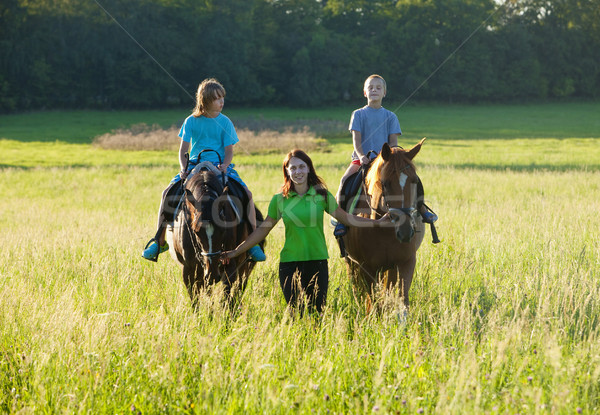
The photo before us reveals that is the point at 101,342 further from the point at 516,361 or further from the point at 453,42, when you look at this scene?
the point at 453,42

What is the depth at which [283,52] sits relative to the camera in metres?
75.1

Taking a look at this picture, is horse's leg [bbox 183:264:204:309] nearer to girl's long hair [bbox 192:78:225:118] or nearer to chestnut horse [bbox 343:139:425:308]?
chestnut horse [bbox 343:139:425:308]

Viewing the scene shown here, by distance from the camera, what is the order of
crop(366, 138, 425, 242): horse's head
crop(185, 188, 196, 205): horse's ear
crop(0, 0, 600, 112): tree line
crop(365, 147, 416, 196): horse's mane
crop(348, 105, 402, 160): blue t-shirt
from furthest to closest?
crop(0, 0, 600, 112): tree line, crop(348, 105, 402, 160): blue t-shirt, crop(185, 188, 196, 205): horse's ear, crop(365, 147, 416, 196): horse's mane, crop(366, 138, 425, 242): horse's head

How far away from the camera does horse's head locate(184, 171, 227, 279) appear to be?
5141 mm

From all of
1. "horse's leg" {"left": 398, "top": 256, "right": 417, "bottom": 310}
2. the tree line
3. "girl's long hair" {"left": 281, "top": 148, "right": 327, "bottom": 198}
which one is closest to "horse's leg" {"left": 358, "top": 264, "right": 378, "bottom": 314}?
"horse's leg" {"left": 398, "top": 256, "right": 417, "bottom": 310}

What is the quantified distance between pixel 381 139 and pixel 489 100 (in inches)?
2878

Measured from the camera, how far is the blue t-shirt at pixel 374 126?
672 centimetres

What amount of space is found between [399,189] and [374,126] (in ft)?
6.37

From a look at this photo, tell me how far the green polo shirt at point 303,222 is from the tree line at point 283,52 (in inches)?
2456

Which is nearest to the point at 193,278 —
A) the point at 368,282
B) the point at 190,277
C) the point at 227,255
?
the point at 190,277

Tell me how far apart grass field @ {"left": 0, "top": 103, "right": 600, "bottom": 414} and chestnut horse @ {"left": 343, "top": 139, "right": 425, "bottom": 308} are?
1.12ft

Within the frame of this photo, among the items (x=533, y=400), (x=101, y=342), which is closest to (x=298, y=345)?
(x=101, y=342)

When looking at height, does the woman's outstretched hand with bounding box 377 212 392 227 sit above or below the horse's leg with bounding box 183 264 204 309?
above

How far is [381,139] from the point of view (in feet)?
22.1
